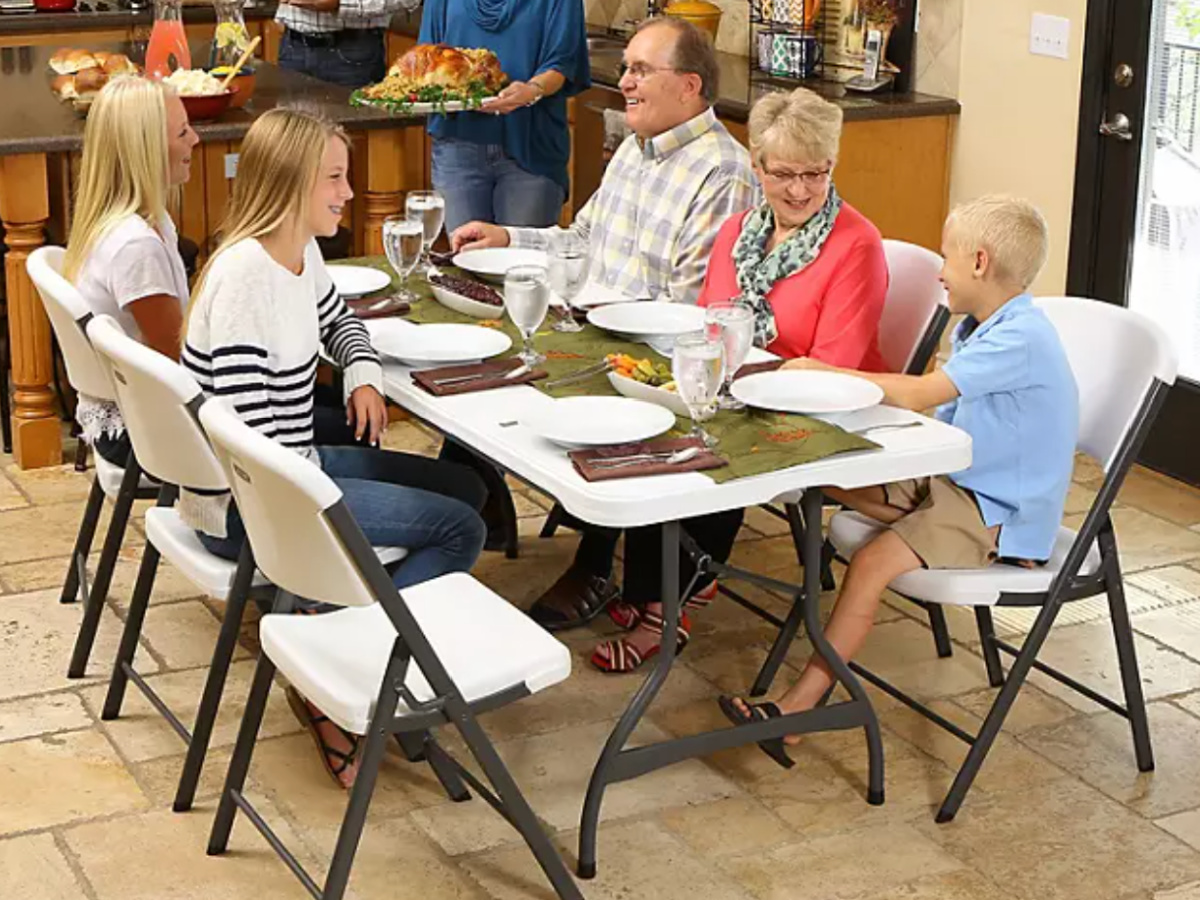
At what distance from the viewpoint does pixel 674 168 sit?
13.0ft

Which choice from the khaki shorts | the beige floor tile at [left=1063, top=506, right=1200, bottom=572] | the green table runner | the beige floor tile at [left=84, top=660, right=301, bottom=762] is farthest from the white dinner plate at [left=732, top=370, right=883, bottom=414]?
the beige floor tile at [left=1063, top=506, right=1200, bottom=572]

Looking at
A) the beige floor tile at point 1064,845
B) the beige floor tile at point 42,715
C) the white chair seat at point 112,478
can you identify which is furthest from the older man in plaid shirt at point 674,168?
the beige floor tile at point 42,715

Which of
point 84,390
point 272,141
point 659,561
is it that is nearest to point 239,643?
point 84,390

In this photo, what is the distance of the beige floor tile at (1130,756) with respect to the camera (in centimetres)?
327

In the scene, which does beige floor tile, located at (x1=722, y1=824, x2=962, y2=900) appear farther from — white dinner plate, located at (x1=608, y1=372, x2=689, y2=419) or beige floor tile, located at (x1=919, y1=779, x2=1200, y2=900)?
white dinner plate, located at (x1=608, y1=372, x2=689, y2=419)

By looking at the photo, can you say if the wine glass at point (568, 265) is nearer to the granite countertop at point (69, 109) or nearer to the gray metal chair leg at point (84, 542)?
the gray metal chair leg at point (84, 542)

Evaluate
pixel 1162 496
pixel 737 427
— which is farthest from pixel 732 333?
pixel 1162 496

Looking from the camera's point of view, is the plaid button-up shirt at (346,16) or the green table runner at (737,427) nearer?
the green table runner at (737,427)

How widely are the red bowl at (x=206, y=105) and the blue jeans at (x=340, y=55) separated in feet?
3.83

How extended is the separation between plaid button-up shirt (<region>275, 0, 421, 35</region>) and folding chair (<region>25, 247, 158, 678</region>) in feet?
8.30

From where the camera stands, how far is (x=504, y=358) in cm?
335

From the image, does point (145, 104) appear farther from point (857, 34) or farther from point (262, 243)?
point (857, 34)

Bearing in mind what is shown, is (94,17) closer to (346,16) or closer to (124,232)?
(346,16)

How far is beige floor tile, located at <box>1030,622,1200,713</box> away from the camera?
3682 millimetres
